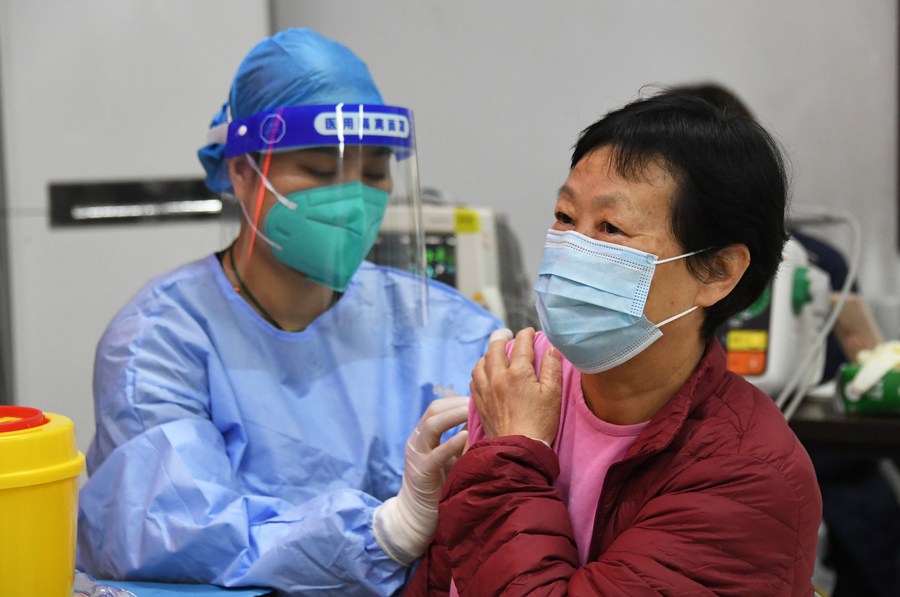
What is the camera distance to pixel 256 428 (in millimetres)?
1668

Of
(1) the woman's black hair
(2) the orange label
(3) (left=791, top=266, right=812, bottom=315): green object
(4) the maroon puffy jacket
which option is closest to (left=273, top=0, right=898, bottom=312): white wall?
(3) (left=791, top=266, right=812, bottom=315): green object

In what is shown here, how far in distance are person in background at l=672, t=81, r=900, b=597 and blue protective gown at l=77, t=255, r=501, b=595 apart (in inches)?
54.8

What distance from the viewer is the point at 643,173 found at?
1.18 m

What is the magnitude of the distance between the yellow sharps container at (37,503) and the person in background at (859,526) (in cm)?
214

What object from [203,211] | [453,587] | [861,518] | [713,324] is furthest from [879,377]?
[203,211]

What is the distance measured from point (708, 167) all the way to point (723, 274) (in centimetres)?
14

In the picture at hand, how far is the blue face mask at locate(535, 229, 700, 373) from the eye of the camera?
1.20 metres

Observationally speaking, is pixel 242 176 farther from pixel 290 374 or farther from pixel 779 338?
pixel 779 338

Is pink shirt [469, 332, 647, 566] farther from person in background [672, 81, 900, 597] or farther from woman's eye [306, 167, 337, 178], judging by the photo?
person in background [672, 81, 900, 597]

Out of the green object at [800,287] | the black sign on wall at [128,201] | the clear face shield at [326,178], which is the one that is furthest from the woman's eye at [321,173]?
the black sign on wall at [128,201]

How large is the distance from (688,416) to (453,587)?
1.32ft

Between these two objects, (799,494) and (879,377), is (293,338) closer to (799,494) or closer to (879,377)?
(799,494)

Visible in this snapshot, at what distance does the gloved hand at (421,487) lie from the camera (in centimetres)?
145

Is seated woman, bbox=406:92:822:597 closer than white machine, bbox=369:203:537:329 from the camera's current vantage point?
Yes
